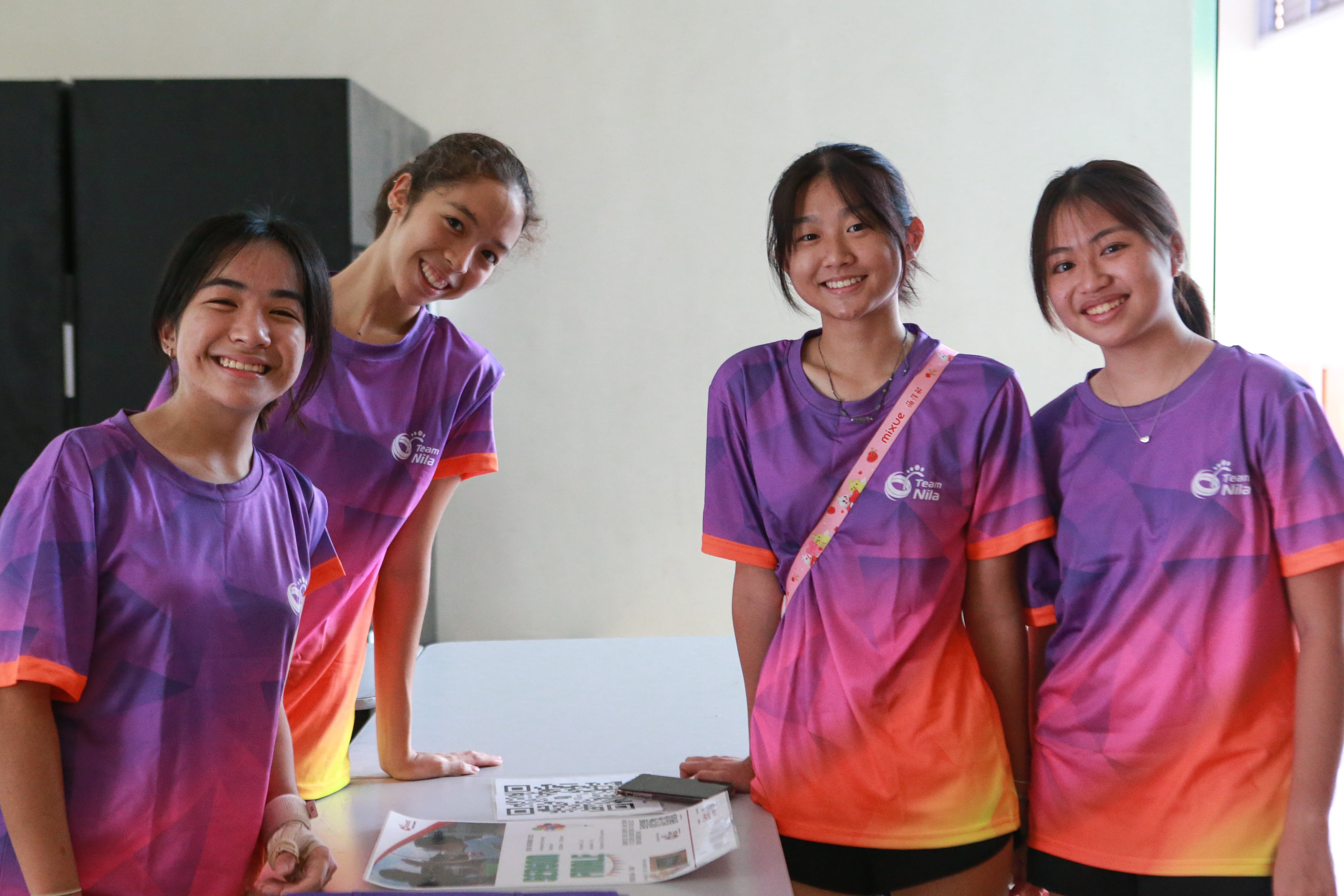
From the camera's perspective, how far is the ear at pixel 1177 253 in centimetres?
132

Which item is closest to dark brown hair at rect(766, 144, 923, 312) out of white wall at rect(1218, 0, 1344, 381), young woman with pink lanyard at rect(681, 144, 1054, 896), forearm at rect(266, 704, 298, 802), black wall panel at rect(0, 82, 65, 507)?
young woman with pink lanyard at rect(681, 144, 1054, 896)

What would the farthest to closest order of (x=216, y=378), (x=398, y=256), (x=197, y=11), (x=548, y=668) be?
(x=197, y=11)
(x=548, y=668)
(x=398, y=256)
(x=216, y=378)

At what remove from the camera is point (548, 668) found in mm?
2088

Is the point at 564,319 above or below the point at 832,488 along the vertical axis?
above

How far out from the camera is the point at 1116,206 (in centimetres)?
129

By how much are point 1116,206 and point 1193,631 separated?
538 millimetres

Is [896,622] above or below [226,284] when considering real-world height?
below

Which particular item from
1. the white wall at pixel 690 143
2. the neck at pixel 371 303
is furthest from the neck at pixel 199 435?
the white wall at pixel 690 143

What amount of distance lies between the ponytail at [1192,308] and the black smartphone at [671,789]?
90 centimetres

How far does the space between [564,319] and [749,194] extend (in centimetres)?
69

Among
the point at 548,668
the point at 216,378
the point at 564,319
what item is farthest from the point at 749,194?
the point at 216,378

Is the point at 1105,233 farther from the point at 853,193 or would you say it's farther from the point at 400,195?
the point at 400,195

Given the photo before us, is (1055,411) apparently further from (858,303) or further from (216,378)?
(216,378)

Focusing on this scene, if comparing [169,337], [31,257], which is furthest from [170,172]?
[169,337]
